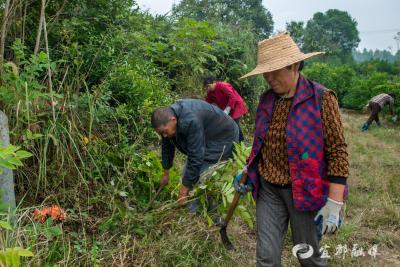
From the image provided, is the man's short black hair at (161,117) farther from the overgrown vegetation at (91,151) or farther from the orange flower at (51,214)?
the orange flower at (51,214)

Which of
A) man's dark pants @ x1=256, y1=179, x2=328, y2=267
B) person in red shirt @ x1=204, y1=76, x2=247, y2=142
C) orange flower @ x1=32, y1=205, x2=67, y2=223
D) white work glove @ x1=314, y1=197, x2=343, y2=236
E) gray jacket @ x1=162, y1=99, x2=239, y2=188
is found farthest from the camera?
person in red shirt @ x1=204, y1=76, x2=247, y2=142

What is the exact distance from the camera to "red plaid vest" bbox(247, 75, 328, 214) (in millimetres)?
2258

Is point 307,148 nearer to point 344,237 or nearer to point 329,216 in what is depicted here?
point 329,216

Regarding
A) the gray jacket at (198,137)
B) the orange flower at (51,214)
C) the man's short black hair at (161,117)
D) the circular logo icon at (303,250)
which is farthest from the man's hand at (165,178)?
the circular logo icon at (303,250)

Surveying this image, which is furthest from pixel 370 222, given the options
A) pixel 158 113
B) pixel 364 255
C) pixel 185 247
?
pixel 158 113

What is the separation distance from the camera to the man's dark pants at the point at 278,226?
8.08 feet

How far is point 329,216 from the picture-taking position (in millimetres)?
2277

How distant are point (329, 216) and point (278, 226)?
0.37m

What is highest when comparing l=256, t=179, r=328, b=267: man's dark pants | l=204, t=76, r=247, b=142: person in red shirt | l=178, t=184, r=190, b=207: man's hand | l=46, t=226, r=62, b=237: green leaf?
l=204, t=76, r=247, b=142: person in red shirt

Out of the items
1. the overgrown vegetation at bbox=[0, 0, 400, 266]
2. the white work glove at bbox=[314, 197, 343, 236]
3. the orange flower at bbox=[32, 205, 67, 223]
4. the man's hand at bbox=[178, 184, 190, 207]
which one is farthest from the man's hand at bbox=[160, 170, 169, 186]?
the white work glove at bbox=[314, 197, 343, 236]

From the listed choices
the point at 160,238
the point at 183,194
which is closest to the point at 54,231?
the point at 160,238

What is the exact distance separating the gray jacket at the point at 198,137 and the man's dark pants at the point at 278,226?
0.84 m

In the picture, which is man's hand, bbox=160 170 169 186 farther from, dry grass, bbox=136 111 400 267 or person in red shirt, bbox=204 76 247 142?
person in red shirt, bbox=204 76 247 142

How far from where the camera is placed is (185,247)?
318cm
